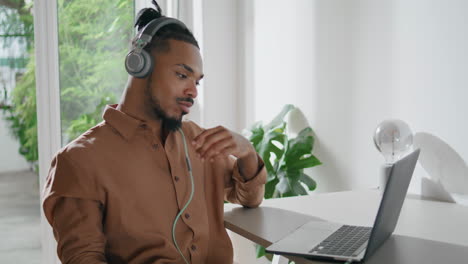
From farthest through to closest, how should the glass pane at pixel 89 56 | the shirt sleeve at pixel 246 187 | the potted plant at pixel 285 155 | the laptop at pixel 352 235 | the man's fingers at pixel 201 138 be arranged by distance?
the glass pane at pixel 89 56
the potted plant at pixel 285 155
the shirt sleeve at pixel 246 187
the man's fingers at pixel 201 138
the laptop at pixel 352 235

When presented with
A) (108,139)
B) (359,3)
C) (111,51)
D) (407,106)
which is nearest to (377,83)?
(407,106)

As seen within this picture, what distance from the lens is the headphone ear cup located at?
121cm

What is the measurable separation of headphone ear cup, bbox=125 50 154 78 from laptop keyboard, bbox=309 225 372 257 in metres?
0.56

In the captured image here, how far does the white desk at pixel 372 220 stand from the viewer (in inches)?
40.3

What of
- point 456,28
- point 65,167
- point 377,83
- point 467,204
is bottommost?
point 467,204

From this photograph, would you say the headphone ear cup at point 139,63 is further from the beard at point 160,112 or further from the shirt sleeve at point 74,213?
the shirt sleeve at point 74,213

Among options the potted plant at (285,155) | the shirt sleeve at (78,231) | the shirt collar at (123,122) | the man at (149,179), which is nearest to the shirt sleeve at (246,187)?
the man at (149,179)

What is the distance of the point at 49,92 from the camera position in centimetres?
264

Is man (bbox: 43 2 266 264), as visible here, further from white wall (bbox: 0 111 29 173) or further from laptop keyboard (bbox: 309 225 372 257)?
white wall (bbox: 0 111 29 173)

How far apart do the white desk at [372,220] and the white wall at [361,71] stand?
0.26 metres

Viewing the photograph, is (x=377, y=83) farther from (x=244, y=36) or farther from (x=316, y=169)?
(x=244, y=36)

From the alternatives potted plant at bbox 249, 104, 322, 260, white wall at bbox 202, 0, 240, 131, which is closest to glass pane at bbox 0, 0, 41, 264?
white wall at bbox 202, 0, 240, 131

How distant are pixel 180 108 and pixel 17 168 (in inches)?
68.0

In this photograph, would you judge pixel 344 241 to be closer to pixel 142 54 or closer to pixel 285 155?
pixel 142 54
